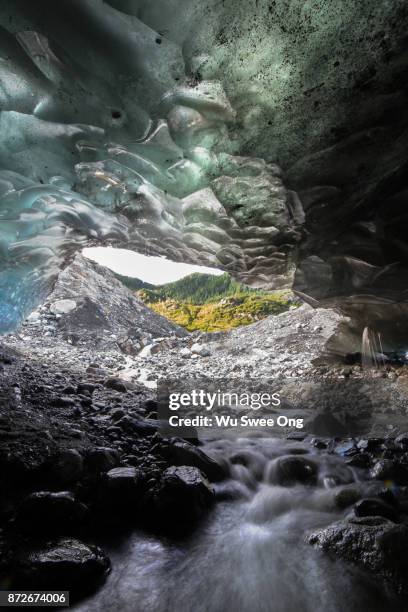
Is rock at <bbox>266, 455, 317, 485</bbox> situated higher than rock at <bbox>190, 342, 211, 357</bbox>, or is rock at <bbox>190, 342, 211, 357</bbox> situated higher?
rock at <bbox>190, 342, 211, 357</bbox>

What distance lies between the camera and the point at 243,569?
2982 millimetres

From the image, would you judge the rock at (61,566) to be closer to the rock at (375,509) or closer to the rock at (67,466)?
the rock at (67,466)

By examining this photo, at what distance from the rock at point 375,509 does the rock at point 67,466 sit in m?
→ 2.97

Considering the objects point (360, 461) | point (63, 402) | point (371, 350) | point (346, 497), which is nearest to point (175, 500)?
point (346, 497)

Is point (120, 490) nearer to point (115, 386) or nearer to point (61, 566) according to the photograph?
point (61, 566)

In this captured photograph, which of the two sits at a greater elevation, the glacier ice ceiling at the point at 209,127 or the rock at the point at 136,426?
the glacier ice ceiling at the point at 209,127

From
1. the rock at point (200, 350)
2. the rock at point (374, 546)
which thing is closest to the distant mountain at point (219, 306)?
the rock at point (200, 350)

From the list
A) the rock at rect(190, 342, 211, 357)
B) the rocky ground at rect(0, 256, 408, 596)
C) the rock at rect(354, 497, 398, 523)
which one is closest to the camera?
the rocky ground at rect(0, 256, 408, 596)

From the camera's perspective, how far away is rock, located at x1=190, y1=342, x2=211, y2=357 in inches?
674

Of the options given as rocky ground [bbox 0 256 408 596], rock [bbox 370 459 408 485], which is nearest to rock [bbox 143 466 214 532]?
rocky ground [bbox 0 256 408 596]

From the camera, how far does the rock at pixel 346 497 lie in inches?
148

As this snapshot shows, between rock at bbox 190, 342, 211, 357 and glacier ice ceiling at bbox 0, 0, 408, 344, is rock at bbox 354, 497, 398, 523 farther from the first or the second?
rock at bbox 190, 342, 211, 357

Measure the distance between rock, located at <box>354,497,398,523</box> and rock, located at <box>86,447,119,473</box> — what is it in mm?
2732

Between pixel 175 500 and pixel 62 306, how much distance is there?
17135 mm
